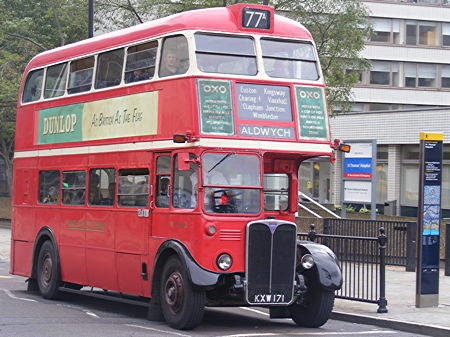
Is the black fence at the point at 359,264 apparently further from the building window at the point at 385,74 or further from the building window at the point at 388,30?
the building window at the point at 388,30

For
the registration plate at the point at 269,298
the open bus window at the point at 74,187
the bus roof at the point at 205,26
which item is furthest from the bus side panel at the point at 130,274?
the bus roof at the point at 205,26

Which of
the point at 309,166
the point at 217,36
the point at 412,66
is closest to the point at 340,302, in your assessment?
the point at 217,36

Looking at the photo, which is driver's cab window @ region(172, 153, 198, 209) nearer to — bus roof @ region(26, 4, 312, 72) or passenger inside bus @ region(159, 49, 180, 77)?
passenger inside bus @ region(159, 49, 180, 77)

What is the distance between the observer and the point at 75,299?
57.4ft

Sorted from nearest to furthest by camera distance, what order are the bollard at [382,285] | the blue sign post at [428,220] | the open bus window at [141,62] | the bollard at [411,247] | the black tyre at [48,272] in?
1. the open bus window at [141,62]
2. the bollard at [382,285]
3. the blue sign post at [428,220]
4. the black tyre at [48,272]
5. the bollard at [411,247]

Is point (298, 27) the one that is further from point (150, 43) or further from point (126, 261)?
point (126, 261)

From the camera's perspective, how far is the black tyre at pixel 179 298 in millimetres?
12617

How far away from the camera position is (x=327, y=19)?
30578 mm

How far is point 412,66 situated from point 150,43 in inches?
1847

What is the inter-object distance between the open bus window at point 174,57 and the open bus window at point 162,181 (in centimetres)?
127

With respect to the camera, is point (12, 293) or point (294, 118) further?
point (12, 293)

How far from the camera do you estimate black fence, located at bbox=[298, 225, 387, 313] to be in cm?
1565

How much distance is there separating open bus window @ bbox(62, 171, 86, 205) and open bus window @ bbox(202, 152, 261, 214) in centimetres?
395

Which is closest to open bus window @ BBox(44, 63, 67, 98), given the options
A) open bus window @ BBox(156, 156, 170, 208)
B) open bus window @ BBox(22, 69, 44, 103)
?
open bus window @ BBox(22, 69, 44, 103)
